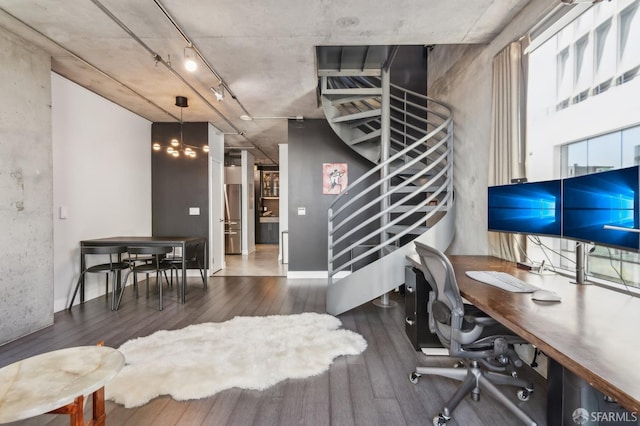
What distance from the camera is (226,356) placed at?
2.40 metres

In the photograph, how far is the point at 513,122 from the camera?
242 cm

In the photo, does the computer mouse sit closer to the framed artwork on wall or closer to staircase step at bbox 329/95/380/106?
staircase step at bbox 329/95/380/106

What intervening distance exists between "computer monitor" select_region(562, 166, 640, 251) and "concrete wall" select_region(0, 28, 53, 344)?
4.47 m

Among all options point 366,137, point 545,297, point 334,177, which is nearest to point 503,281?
point 545,297

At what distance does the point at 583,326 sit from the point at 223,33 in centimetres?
326

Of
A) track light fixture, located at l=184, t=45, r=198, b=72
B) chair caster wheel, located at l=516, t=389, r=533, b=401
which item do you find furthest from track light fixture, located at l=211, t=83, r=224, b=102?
chair caster wheel, located at l=516, t=389, r=533, b=401

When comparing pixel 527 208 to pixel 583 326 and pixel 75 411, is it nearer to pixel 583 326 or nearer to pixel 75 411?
pixel 583 326

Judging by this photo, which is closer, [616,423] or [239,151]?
[616,423]

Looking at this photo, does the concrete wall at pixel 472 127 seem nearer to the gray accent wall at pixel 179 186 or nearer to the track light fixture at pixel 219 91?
the track light fixture at pixel 219 91

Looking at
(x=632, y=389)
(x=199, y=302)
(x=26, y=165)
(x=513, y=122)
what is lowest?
(x=199, y=302)

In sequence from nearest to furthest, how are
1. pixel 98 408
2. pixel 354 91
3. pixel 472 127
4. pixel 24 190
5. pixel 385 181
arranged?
pixel 98 408, pixel 24 190, pixel 472 127, pixel 385 181, pixel 354 91

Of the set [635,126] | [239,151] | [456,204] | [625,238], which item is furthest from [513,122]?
[239,151]

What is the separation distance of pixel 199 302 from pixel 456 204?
3549mm

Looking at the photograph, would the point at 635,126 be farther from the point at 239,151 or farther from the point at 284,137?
the point at 239,151
